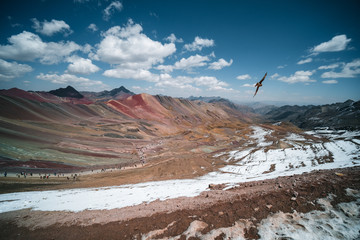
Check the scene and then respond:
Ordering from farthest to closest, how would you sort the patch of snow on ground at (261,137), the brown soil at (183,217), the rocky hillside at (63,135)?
the patch of snow on ground at (261,137) < the rocky hillside at (63,135) < the brown soil at (183,217)

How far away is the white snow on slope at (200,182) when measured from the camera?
1820 cm

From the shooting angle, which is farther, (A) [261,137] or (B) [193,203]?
(A) [261,137]

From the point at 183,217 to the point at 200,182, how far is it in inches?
647

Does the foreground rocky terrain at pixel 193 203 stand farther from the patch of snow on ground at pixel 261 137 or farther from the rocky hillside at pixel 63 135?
the patch of snow on ground at pixel 261 137

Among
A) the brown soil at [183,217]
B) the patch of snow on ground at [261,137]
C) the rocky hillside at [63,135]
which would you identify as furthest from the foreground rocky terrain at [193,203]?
the patch of snow on ground at [261,137]

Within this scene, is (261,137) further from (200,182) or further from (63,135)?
(63,135)

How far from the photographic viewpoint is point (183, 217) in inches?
428

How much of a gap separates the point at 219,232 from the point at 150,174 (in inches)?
1243

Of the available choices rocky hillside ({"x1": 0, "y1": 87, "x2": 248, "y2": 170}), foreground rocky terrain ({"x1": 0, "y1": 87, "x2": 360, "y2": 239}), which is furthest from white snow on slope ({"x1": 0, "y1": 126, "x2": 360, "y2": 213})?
rocky hillside ({"x1": 0, "y1": 87, "x2": 248, "y2": 170})

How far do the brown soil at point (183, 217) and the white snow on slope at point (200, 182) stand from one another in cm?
334

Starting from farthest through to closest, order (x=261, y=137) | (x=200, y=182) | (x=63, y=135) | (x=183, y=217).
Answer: (x=261, y=137) < (x=63, y=135) < (x=200, y=182) < (x=183, y=217)

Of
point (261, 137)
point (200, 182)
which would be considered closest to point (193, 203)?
point (200, 182)

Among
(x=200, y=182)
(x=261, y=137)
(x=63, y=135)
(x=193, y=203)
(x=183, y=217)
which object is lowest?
(x=63, y=135)

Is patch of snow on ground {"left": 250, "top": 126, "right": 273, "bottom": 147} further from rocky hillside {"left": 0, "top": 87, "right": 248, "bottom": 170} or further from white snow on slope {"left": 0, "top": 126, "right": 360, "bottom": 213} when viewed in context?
rocky hillside {"left": 0, "top": 87, "right": 248, "bottom": 170}
